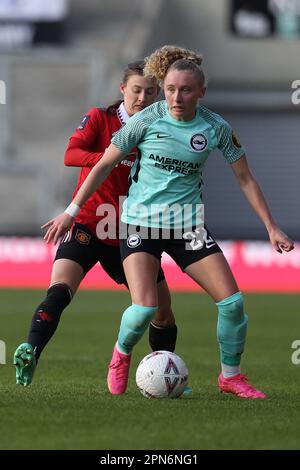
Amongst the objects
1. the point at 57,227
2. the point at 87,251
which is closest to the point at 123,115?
the point at 87,251

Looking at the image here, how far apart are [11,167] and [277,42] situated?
7567mm

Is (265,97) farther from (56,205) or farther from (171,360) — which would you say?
(171,360)

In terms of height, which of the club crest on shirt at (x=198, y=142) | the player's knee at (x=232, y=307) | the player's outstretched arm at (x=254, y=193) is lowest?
the player's knee at (x=232, y=307)

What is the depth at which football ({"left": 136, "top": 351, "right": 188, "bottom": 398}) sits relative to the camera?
761cm

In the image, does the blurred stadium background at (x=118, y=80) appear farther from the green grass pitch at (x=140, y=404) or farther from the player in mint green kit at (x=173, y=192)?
the player in mint green kit at (x=173, y=192)

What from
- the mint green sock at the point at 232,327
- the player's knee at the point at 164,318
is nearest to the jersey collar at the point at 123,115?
the player's knee at the point at 164,318

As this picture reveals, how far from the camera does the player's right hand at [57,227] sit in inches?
284

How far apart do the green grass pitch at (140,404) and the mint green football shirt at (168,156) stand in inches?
44.7

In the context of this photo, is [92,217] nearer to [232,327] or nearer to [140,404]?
[232,327]

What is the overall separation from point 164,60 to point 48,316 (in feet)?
5.63

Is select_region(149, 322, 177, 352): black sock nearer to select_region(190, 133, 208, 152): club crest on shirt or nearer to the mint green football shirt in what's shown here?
the mint green football shirt

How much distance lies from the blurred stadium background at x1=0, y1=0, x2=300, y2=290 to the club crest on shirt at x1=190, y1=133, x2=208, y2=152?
18.8m

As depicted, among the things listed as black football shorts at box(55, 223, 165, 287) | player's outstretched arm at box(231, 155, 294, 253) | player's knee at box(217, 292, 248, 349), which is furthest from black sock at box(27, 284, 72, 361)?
player's outstretched arm at box(231, 155, 294, 253)

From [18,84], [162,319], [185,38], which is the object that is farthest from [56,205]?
[162,319]
